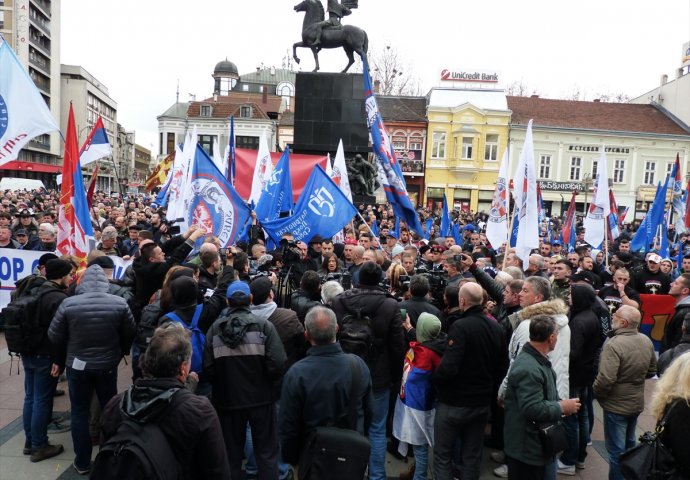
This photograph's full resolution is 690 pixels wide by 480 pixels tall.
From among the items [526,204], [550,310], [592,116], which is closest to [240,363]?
[550,310]

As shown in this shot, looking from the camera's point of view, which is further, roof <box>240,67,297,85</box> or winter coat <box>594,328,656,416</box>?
roof <box>240,67,297,85</box>

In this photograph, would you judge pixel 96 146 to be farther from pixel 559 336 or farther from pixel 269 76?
pixel 269 76

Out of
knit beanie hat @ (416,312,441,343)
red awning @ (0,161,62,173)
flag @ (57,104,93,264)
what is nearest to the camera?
knit beanie hat @ (416,312,441,343)

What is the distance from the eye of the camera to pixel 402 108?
45938 mm

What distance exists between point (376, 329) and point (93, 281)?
7.92ft

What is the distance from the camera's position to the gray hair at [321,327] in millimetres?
3486

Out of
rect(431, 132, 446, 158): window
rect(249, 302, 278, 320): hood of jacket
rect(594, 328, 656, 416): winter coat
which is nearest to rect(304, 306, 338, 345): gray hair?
rect(249, 302, 278, 320): hood of jacket

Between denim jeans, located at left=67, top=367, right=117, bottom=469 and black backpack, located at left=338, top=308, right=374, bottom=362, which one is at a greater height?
black backpack, located at left=338, top=308, right=374, bottom=362

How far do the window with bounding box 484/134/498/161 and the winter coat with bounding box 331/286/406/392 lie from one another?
42567 millimetres

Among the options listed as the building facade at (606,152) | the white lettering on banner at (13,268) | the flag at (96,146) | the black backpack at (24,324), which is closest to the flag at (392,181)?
the flag at (96,146)

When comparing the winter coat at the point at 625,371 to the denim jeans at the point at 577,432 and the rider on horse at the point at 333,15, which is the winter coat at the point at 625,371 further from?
the rider on horse at the point at 333,15

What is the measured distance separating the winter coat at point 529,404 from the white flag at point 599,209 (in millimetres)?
6838

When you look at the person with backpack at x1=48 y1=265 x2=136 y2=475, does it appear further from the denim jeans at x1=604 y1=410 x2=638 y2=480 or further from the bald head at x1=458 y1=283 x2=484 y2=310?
the denim jeans at x1=604 y1=410 x2=638 y2=480

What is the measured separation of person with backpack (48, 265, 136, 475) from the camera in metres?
4.42
